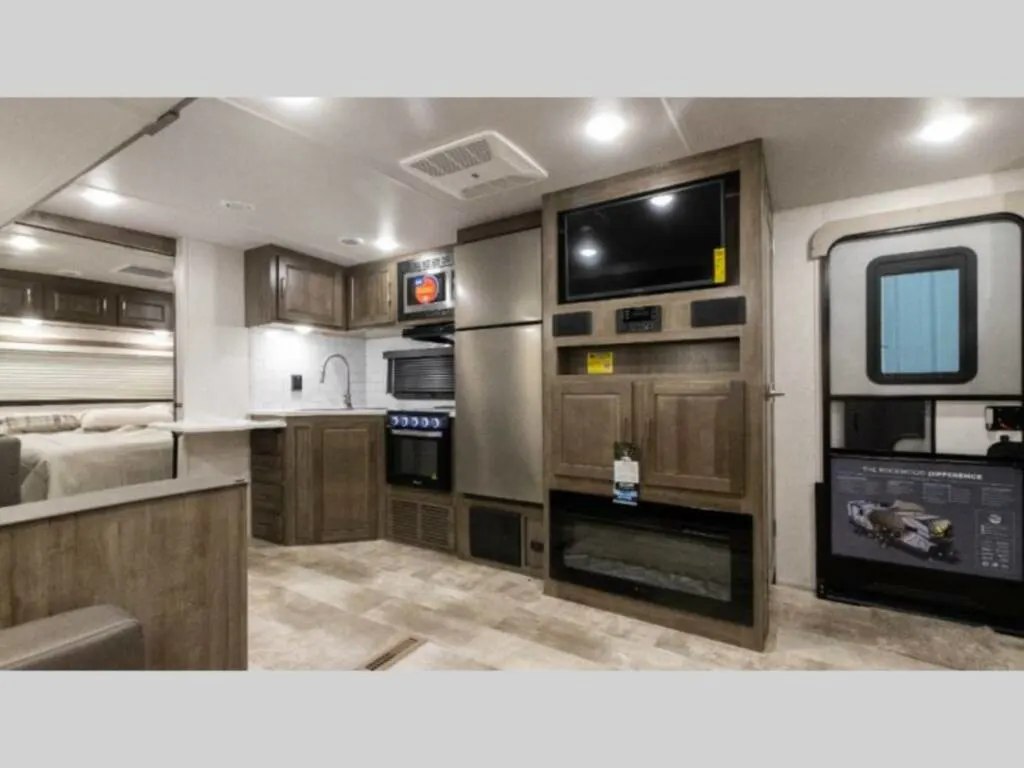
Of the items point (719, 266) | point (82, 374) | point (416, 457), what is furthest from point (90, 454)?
point (719, 266)

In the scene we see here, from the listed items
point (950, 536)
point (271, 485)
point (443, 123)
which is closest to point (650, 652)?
point (950, 536)

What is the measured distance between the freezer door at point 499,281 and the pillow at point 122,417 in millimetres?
2414

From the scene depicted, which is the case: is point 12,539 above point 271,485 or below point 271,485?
above

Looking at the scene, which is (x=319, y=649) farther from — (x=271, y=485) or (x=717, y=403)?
(x=717, y=403)

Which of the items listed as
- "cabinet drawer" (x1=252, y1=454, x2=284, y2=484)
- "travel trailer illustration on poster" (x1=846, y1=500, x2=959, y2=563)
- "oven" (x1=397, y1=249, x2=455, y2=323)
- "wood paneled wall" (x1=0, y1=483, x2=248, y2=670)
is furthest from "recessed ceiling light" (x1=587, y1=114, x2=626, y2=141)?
"cabinet drawer" (x1=252, y1=454, x2=284, y2=484)

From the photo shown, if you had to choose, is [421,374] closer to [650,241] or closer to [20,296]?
[650,241]

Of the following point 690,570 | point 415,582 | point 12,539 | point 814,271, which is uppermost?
point 814,271

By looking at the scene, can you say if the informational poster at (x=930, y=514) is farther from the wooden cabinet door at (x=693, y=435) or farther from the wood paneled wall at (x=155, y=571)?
the wood paneled wall at (x=155, y=571)

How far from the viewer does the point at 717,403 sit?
199 centimetres

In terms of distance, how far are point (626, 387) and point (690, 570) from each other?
0.90m

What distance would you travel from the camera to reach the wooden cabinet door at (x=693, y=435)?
6.40 ft

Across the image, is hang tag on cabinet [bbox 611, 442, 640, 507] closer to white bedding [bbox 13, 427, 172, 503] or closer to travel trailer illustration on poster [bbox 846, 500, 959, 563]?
travel trailer illustration on poster [bbox 846, 500, 959, 563]

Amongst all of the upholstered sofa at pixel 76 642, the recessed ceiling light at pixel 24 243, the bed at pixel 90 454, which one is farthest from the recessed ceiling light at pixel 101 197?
the upholstered sofa at pixel 76 642

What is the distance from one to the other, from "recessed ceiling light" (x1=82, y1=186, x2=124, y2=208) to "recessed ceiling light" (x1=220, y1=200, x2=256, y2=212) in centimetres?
51
